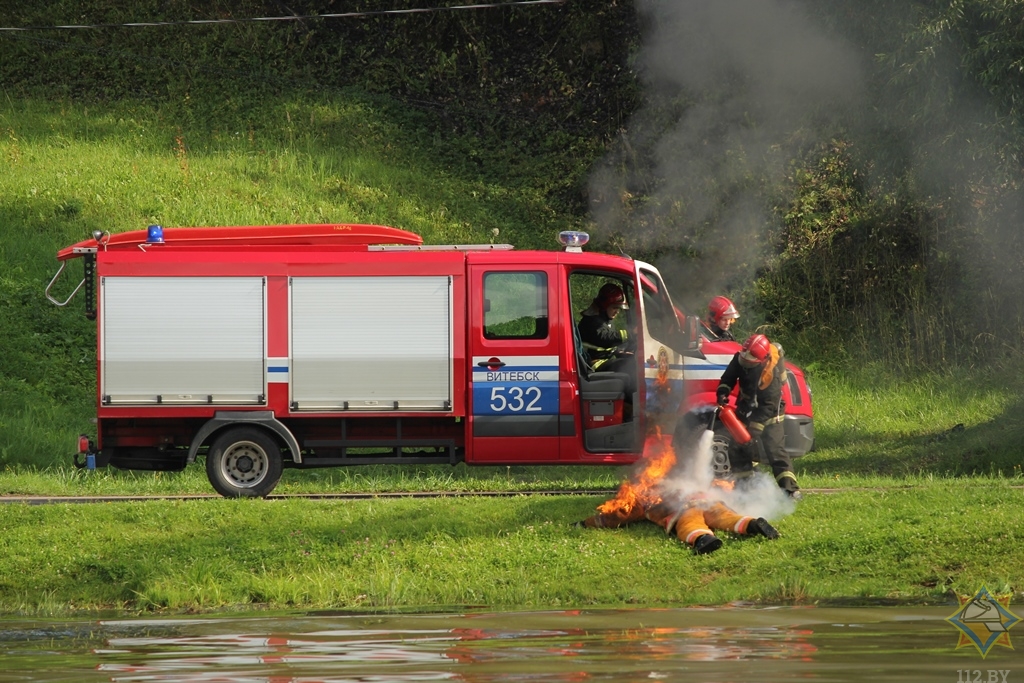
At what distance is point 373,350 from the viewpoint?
14.6 meters

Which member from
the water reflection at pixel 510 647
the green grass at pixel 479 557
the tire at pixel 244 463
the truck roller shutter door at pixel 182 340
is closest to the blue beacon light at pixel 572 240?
the green grass at pixel 479 557

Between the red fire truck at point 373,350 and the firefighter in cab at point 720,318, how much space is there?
0.59 meters

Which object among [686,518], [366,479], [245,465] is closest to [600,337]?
[686,518]

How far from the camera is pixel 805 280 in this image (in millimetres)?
25188

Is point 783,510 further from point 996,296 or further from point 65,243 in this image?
point 65,243

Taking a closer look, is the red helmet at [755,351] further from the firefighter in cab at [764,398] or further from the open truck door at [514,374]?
the open truck door at [514,374]

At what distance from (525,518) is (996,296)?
13611mm

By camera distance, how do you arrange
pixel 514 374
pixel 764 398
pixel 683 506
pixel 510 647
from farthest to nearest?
pixel 514 374 → pixel 764 398 → pixel 683 506 → pixel 510 647

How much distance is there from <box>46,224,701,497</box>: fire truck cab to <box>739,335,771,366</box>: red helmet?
1.66m

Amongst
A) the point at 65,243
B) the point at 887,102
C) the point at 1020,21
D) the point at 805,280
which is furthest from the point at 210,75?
the point at 1020,21

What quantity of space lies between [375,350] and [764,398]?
154 inches

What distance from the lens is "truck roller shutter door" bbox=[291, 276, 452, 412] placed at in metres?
14.6

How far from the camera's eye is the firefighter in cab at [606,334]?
14695 mm

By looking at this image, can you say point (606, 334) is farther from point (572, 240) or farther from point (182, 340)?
point (182, 340)
